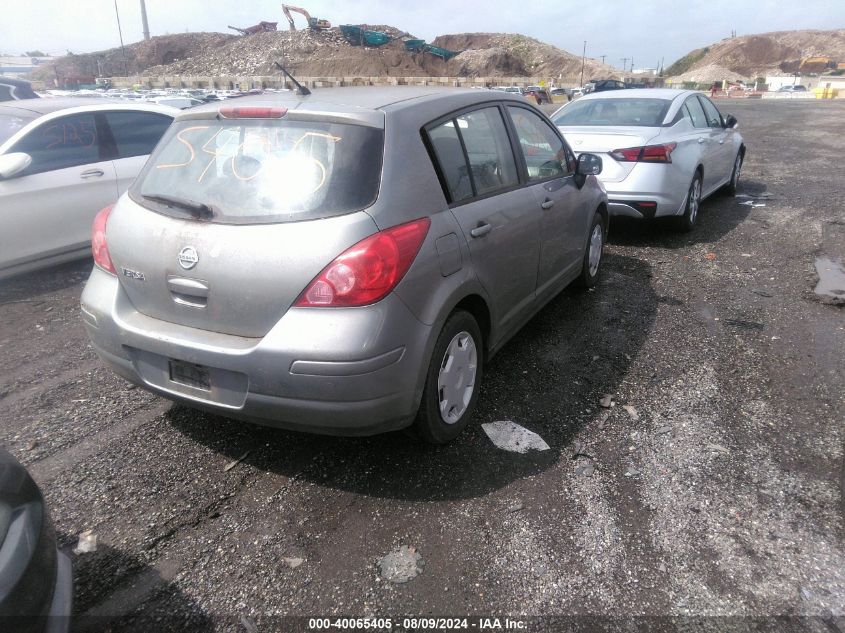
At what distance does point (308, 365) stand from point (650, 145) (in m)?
5.62

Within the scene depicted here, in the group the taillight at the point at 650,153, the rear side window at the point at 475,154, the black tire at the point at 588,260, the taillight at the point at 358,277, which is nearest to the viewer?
the taillight at the point at 358,277

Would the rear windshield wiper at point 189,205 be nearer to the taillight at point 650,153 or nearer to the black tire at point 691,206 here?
the taillight at point 650,153

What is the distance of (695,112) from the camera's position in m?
8.05

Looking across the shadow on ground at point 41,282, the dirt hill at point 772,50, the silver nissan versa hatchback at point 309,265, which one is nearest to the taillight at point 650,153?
the silver nissan versa hatchback at point 309,265

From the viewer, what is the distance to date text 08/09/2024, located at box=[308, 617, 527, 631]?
87.4 inches

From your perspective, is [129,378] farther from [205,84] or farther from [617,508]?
[205,84]

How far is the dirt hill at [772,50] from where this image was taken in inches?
4625

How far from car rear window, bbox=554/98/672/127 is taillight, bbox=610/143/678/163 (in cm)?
62

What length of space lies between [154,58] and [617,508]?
4903 inches

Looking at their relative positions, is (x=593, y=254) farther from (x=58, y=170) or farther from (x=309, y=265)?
(x=58, y=170)

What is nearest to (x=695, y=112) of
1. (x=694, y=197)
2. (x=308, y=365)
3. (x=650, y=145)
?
(x=694, y=197)

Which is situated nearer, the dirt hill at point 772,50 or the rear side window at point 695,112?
the rear side window at point 695,112

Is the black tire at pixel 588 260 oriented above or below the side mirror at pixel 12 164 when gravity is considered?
below

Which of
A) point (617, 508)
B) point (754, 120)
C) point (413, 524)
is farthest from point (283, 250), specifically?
point (754, 120)
